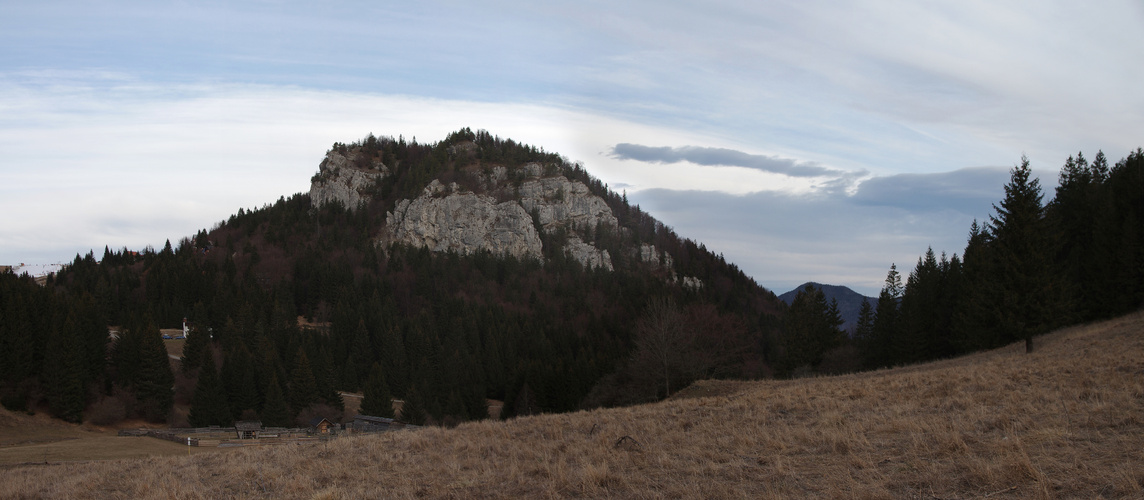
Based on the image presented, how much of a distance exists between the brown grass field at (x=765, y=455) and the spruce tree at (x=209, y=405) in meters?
48.3

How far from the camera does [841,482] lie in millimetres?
8445

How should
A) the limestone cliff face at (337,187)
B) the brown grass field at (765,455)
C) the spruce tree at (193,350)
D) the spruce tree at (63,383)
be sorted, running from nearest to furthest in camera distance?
1. the brown grass field at (765,455)
2. the spruce tree at (63,383)
3. the spruce tree at (193,350)
4. the limestone cliff face at (337,187)

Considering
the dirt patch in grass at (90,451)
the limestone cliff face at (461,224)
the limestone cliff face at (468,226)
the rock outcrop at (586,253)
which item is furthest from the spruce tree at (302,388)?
the rock outcrop at (586,253)

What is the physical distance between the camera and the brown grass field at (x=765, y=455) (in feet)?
26.9

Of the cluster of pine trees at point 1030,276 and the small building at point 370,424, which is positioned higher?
the cluster of pine trees at point 1030,276

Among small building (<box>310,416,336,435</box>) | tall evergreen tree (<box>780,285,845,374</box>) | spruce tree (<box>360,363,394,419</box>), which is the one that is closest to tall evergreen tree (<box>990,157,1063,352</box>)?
tall evergreen tree (<box>780,285,845,374</box>)

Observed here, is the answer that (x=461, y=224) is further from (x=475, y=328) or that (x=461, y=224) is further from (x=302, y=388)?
(x=302, y=388)

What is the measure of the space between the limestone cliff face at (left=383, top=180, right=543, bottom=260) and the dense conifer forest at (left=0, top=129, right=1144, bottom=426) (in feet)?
128

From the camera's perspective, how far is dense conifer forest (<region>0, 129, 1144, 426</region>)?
139 feet

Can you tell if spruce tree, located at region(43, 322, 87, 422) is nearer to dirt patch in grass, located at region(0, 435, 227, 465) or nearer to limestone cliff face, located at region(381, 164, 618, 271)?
dirt patch in grass, located at region(0, 435, 227, 465)

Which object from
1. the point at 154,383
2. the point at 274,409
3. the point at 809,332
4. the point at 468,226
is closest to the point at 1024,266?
the point at 809,332

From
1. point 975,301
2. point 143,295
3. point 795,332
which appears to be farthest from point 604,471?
point 143,295

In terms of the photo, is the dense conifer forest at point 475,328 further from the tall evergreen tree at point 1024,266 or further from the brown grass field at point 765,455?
the brown grass field at point 765,455

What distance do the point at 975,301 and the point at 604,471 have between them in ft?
119
